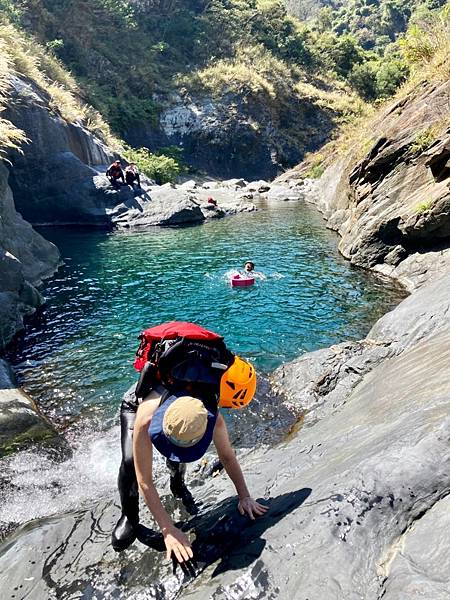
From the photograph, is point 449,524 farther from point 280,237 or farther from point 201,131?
point 201,131

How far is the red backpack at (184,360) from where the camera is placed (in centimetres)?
322

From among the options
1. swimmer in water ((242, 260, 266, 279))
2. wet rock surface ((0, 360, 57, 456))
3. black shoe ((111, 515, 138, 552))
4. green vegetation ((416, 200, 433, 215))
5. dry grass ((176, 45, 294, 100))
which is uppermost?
dry grass ((176, 45, 294, 100))

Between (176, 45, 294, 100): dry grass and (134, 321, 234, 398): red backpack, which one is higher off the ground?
(176, 45, 294, 100): dry grass

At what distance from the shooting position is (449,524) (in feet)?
8.44

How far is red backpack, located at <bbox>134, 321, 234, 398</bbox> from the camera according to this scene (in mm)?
3225

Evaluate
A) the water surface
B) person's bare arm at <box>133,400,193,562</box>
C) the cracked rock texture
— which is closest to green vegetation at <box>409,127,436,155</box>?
the water surface

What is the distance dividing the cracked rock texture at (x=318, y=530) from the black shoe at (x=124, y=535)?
0.06 m

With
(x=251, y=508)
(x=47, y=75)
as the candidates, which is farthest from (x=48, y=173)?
(x=251, y=508)

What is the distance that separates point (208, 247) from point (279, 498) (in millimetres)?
19053

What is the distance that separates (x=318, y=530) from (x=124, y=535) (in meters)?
1.74

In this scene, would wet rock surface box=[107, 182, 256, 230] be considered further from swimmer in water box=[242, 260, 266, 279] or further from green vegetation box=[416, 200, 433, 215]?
green vegetation box=[416, 200, 433, 215]

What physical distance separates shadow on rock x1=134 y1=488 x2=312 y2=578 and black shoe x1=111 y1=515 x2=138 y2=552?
67 millimetres

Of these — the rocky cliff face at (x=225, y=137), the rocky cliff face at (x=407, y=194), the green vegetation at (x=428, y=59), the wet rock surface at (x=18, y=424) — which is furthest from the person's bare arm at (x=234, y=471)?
the rocky cliff face at (x=225, y=137)

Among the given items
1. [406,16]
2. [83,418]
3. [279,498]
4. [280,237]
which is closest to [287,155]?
[280,237]
